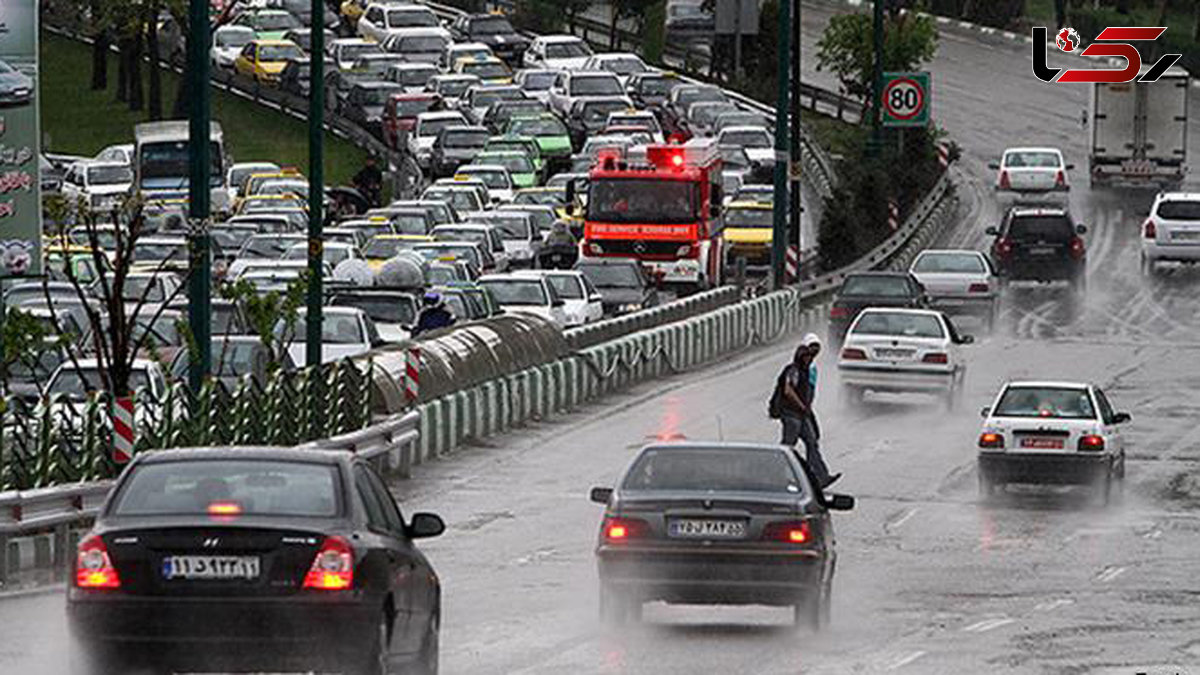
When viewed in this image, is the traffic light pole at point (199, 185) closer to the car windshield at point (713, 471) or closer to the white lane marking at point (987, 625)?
the car windshield at point (713, 471)

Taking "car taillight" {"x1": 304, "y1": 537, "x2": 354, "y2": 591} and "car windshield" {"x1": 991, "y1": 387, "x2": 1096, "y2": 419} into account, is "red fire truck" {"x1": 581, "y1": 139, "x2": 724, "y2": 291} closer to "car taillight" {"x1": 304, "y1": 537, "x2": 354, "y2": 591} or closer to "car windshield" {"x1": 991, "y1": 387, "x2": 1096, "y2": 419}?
"car windshield" {"x1": 991, "y1": 387, "x2": 1096, "y2": 419}

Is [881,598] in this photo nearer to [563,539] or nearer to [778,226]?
[563,539]

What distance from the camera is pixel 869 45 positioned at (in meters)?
92.8

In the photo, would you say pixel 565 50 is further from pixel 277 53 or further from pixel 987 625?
pixel 987 625

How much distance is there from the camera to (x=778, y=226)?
63.8 metres

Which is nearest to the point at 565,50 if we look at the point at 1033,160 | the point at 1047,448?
the point at 1033,160

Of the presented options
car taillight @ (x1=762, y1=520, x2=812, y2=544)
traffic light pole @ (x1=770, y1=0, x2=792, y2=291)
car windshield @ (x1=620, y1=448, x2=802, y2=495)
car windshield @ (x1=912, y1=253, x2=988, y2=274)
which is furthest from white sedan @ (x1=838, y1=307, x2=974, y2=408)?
car taillight @ (x1=762, y1=520, x2=812, y2=544)

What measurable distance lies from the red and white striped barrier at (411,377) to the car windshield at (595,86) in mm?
58366

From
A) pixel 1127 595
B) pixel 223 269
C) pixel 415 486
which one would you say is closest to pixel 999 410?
pixel 415 486

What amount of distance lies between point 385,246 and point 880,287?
30.4ft

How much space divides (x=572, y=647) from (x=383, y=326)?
2601 centimetres

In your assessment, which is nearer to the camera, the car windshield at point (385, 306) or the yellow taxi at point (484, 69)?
the car windshield at point (385, 306)

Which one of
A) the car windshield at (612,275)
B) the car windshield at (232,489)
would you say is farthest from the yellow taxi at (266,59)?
the car windshield at (232,489)

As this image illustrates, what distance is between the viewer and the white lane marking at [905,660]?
20500mm
